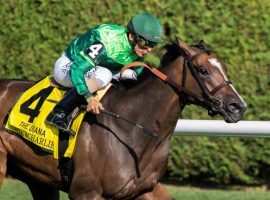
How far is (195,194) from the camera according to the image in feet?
26.4

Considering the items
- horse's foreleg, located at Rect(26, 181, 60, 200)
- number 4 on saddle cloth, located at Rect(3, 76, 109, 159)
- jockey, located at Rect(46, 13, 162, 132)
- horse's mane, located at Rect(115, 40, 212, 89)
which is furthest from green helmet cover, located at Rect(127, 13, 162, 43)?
horse's foreleg, located at Rect(26, 181, 60, 200)

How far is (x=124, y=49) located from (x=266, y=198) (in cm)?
283

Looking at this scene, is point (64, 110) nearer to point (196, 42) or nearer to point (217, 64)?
point (217, 64)

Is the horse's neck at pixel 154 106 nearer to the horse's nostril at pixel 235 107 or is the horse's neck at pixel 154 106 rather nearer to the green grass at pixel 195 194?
the horse's nostril at pixel 235 107

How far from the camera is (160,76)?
560 centimetres

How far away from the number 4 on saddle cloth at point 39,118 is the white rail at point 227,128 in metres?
1.57

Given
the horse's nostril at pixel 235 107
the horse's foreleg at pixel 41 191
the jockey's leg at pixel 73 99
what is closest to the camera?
the horse's nostril at pixel 235 107

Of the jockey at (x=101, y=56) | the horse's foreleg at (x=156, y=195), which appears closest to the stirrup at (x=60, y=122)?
the jockey at (x=101, y=56)

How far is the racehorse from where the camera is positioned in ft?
17.8

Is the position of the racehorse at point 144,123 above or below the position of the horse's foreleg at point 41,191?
above

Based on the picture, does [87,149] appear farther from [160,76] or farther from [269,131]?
[269,131]

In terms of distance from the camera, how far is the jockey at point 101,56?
5539 mm

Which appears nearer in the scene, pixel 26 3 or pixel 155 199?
pixel 155 199

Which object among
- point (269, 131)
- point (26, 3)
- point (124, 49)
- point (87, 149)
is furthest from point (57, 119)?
point (26, 3)
